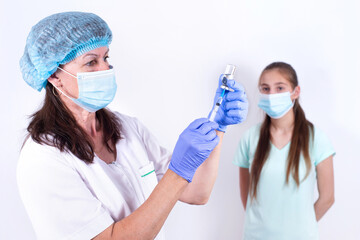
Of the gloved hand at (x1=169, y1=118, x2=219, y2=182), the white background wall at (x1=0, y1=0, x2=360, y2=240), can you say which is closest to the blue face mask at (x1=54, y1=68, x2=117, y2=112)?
the gloved hand at (x1=169, y1=118, x2=219, y2=182)

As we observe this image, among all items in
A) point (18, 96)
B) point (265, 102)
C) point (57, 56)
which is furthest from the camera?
point (265, 102)

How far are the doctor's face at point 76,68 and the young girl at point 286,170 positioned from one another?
0.91 meters

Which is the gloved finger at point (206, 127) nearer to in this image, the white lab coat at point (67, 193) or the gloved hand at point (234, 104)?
the gloved hand at point (234, 104)

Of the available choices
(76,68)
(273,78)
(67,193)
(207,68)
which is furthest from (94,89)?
(273,78)

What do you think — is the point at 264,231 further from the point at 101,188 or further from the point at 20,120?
the point at 20,120

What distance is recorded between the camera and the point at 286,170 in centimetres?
163

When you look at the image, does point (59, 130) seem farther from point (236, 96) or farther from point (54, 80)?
point (236, 96)

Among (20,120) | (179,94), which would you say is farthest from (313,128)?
(20,120)

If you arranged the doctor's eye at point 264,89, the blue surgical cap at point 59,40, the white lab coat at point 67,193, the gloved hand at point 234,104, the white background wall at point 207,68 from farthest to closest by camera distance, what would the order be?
the doctor's eye at point 264,89
the white background wall at point 207,68
the gloved hand at point 234,104
the blue surgical cap at point 59,40
the white lab coat at point 67,193

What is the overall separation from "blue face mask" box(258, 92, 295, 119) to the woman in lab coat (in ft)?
1.82

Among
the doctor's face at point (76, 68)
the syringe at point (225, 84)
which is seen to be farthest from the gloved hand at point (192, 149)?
the doctor's face at point (76, 68)

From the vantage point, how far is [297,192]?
161cm

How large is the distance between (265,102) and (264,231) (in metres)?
0.63

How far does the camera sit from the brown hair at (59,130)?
97 centimetres
